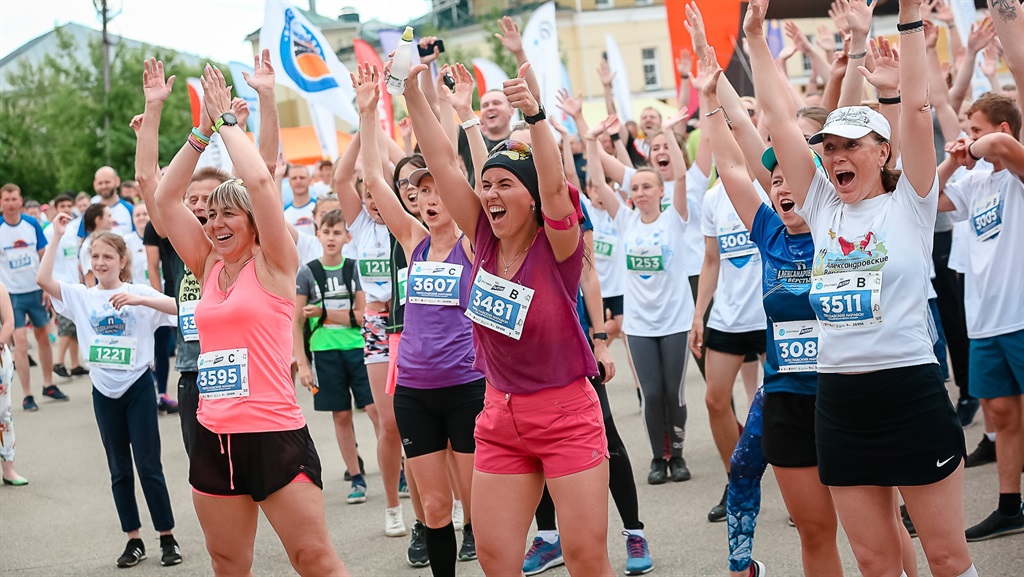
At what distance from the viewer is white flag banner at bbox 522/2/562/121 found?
49.8 ft

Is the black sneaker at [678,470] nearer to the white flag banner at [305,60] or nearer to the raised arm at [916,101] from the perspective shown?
the raised arm at [916,101]

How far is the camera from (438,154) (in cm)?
457

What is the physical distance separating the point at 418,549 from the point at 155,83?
3077 mm

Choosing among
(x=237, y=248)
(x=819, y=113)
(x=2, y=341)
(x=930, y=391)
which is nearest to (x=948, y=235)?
(x=819, y=113)

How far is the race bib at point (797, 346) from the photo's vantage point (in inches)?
187

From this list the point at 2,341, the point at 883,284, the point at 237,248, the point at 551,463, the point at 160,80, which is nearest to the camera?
the point at 883,284

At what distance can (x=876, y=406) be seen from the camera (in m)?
4.07

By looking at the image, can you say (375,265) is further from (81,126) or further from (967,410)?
(81,126)

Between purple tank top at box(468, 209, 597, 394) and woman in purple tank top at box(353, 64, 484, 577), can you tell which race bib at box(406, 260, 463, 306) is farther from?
purple tank top at box(468, 209, 597, 394)

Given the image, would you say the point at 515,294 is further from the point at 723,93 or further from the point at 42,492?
the point at 42,492

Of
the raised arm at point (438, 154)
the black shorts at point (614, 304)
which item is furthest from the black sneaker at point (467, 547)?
the black shorts at point (614, 304)

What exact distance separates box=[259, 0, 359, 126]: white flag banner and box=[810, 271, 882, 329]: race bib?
9.17 m

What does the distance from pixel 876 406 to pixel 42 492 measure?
769 centimetres

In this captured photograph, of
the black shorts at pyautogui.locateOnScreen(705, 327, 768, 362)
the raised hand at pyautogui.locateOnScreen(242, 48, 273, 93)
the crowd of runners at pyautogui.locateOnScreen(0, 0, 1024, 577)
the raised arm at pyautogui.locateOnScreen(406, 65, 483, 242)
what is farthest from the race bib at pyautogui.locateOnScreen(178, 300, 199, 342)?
the black shorts at pyautogui.locateOnScreen(705, 327, 768, 362)
